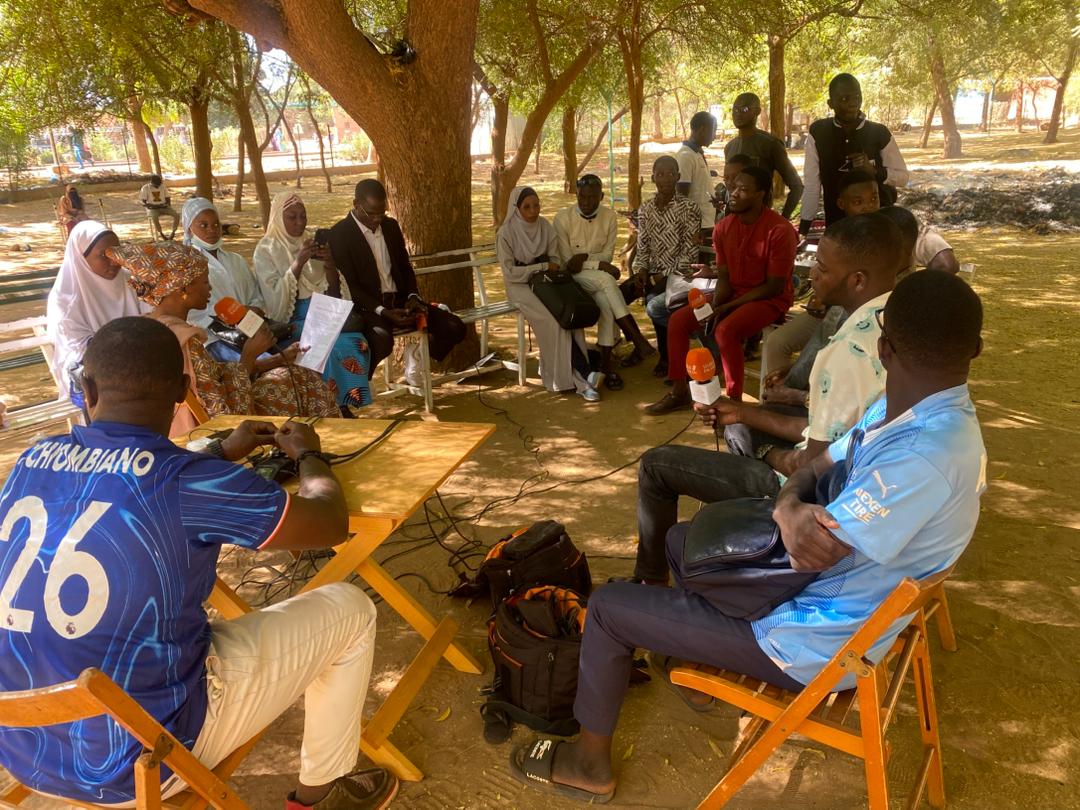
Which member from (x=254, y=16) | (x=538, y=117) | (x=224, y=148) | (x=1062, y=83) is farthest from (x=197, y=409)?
(x=224, y=148)

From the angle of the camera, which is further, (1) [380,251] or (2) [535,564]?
(1) [380,251]

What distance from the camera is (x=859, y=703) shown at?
1.95m

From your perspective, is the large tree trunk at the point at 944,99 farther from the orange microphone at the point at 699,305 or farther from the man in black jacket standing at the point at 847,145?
the orange microphone at the point at 699,305

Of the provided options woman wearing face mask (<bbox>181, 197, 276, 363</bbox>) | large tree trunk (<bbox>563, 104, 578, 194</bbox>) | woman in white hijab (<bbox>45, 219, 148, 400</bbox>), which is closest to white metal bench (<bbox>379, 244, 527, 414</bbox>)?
woman wearing face mask (<bbox>181, 197, 276, 363</bbox>)

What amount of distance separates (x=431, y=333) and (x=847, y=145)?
3.46 metres

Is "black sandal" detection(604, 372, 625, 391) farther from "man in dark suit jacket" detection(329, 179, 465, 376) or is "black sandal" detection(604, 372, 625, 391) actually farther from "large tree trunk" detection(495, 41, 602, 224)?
"large tree trunk" detection(495, 41, 602, 224)

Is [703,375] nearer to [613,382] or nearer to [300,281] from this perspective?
[613,382]

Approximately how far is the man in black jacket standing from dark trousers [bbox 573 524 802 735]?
4.45 m

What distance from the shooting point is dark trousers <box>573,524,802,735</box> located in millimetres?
2127

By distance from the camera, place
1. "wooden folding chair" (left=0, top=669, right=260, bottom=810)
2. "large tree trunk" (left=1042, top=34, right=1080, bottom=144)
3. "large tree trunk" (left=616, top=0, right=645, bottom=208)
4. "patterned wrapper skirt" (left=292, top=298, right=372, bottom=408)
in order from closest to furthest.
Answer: "wooden folding chair" (left=0, top=669, right=260, bottom=810), "patterned wrapper skirt" (left=292, top=298, right=372, bottom=408), "large tree trunk" (left=616, top=0, right=645, bottom=208), "large tree trunk" (left=1042, top=34, right=1080, bottom=144)

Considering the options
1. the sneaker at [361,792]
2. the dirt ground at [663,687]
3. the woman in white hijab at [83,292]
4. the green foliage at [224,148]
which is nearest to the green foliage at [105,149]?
the green foliage at [224,148]

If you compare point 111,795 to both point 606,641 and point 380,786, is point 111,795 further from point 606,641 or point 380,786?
point 606,641

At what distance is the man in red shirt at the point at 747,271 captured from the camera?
207 inches

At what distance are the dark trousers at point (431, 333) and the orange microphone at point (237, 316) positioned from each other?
151cm
